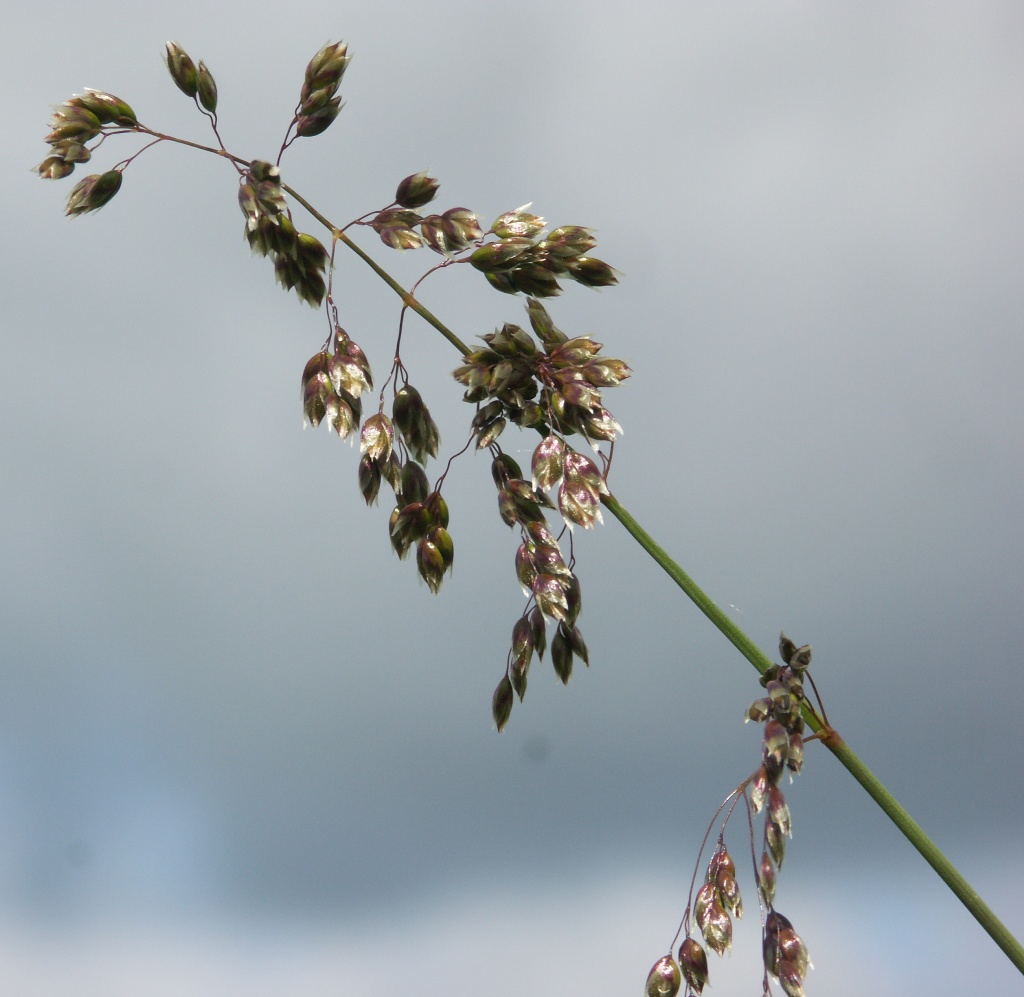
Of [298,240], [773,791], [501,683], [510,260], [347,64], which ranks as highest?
[347,64]

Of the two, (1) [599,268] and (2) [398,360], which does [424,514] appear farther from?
(1) [599,268]

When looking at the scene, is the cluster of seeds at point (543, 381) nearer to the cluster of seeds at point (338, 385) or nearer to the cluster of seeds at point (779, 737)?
the cluster of seeds at point (338, 385)

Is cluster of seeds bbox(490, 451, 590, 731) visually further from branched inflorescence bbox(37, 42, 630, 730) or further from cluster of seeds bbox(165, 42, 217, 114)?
cluster of seeds bbox(165, 42, 217, 114)

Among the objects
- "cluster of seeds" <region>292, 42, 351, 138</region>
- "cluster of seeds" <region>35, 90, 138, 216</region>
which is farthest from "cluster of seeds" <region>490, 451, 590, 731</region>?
"cluster of seeds" <region>35, 90, 138, 216</region>

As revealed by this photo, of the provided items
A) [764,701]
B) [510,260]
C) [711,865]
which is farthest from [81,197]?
[711,865]

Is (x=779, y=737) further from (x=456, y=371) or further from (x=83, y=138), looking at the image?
(x=83, y=138)

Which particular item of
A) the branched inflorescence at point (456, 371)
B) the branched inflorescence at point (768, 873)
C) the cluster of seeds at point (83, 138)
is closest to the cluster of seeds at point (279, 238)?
the branched inflorescence at point (456, 371)
